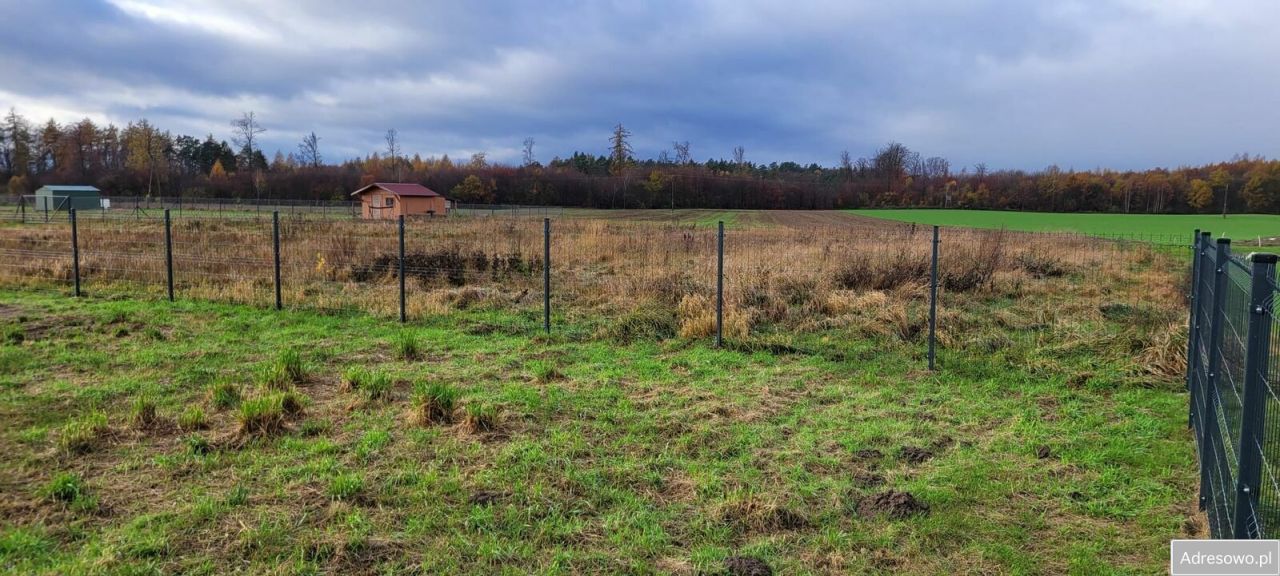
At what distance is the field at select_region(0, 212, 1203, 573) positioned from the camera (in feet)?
12.2

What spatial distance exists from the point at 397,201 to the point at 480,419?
54.1 m

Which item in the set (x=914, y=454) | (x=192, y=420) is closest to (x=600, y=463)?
(x=914, y=454)

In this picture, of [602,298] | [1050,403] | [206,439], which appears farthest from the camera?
[602,298]

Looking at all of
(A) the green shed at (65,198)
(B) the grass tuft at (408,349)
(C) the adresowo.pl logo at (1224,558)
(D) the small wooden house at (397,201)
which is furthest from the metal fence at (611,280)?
(A) the green shed at (65,198)

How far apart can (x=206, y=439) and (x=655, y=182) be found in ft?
310

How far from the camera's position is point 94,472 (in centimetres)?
457

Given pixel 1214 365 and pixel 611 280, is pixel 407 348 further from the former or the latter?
pixel 1214 365

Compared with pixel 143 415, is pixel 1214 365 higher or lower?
higher

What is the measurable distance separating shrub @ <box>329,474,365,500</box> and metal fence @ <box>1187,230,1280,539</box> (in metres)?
4.30

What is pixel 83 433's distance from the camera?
5.00 m

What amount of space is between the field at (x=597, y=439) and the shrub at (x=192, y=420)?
0.02 metres

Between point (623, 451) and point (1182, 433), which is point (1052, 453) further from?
point (623, 451)

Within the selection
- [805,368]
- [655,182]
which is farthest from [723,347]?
[655,182]

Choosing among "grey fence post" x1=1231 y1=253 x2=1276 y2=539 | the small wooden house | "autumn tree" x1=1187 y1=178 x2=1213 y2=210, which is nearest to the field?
"grey fence post" x1=1231 y1=253 x2=1276 y2=539
